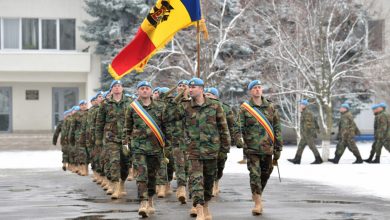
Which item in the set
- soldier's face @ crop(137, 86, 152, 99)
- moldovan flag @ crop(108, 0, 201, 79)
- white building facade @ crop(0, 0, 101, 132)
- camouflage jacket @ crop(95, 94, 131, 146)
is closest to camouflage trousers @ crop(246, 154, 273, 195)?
soldier's face @ crop(137, 86, 152, 99)

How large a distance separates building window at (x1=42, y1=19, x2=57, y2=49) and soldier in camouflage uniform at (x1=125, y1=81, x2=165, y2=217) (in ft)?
105

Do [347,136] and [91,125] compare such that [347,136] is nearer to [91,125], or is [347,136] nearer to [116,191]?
[91,125]

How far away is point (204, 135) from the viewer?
10.7m

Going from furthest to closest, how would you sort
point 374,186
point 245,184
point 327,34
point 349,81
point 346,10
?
point 349,81
point 346,10
point 327,34
point 245,184
point 374,186

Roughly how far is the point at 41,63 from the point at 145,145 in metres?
31.1

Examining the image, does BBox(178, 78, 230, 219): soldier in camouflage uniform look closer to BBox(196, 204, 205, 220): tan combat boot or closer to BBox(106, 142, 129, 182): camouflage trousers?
BBox(196, 204, 205, 220): tan combat boot

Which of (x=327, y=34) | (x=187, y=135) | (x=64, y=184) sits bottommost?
(x=64, y=184)

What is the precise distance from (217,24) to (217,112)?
23.2 meters

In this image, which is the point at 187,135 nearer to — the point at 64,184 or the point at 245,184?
the point at 245,184

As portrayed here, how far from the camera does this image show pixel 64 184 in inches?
712

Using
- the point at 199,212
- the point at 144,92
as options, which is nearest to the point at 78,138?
the point at 144,92

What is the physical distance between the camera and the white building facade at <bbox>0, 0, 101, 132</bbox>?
41.4m

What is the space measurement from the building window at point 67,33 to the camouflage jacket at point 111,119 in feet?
95.1

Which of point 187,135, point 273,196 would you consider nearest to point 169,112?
point 187,135
